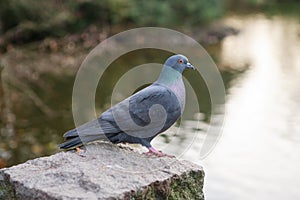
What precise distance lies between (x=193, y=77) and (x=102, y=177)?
7.30m

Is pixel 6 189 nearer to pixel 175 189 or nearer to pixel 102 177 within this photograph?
pixel 102 177

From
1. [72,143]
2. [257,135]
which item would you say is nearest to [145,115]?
[72,143]

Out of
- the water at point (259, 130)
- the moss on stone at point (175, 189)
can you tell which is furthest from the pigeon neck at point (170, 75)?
the water at point (259, 130)

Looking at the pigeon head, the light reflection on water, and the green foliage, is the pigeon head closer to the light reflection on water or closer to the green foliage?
the light reflection on water

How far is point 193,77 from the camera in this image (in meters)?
10.5

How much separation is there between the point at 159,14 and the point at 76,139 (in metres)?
11.8

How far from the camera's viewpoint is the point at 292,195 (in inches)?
221

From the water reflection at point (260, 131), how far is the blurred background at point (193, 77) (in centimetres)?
1

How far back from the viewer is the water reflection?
19.3ft

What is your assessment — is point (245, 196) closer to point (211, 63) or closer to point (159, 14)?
point (211, 63)

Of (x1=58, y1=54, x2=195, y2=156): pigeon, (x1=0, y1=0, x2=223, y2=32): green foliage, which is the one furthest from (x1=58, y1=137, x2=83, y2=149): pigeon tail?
(x1=0, y1=0, x2=223, y2=32): green foliage

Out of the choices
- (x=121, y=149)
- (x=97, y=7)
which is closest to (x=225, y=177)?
(x=121, y=149)

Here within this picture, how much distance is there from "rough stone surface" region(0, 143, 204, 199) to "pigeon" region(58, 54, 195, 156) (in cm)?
11

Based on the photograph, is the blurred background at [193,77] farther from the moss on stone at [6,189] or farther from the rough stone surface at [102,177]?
the moss on stone at [6,189]
